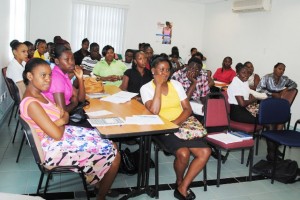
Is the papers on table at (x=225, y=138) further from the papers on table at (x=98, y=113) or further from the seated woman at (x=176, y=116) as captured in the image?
the papers on table at (x=98, y=113)

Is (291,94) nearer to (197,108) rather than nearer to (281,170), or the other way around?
(281,170)

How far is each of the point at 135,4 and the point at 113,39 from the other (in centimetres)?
124

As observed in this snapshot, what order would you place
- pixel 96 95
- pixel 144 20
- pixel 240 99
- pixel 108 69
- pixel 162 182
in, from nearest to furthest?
pixel 162 182 < pixel 96 95 < pixel 240 99 < pixel 108 69 < pixel 144 20

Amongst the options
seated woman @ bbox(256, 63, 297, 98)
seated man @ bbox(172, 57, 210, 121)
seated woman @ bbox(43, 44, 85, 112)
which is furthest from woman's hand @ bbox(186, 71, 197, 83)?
seated woman @ bbox(256, 63, 297, 98)

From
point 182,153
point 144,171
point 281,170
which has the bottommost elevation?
point 281,170

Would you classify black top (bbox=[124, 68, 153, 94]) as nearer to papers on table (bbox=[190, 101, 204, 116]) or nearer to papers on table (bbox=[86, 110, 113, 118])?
papers on table (bbox=[190, 101, 204, 116])

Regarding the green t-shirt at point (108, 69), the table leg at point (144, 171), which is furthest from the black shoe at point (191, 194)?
the green t-shirt at point (108, 69)

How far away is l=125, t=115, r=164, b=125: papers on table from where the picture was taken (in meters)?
2.39

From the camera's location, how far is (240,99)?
378 centimetres

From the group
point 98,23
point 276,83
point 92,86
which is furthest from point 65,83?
point 98,23

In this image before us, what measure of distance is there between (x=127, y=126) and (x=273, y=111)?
80.1 inches

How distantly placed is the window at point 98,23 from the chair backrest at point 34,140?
6.53 m

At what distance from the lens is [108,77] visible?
14.6ft

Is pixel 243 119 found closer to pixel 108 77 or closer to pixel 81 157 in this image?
pixel 108 77
